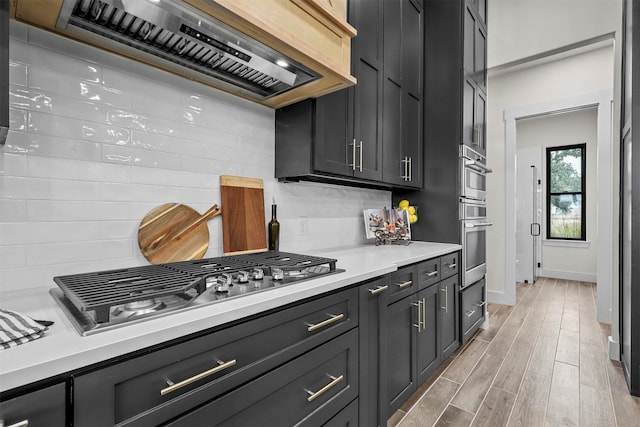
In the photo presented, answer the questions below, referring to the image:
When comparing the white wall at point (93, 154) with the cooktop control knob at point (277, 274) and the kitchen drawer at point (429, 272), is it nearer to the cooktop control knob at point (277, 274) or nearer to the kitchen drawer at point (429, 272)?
the cooktop control knob at point (277, 274)

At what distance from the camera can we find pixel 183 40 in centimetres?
124

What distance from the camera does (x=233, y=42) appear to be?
1250 millimetres

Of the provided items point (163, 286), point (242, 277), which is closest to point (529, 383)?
point (242, 277)

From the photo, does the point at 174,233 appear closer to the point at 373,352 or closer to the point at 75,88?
the point at 75,88

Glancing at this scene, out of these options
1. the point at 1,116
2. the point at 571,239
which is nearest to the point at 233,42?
the point at 1,116

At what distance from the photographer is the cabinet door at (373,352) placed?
143cm

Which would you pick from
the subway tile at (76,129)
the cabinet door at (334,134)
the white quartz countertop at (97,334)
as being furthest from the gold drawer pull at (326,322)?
the subway tile at (76,129)

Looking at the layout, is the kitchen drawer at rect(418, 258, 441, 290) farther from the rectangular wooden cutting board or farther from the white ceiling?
the white ceiling

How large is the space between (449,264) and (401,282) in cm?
81

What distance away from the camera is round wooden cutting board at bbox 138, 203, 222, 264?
53.6 inches

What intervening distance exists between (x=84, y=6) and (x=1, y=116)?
50 cm

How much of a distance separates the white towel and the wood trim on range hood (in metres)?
0.92

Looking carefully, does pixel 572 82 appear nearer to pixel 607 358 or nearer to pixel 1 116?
pixel 607 358

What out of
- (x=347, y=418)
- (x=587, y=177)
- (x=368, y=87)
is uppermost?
(x=368, y=87)
